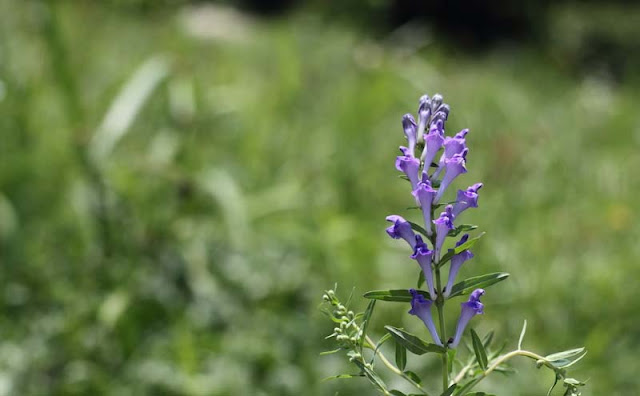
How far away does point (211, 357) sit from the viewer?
8.06 feet

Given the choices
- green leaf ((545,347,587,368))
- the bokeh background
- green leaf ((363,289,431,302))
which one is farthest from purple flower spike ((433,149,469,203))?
the bokeh background

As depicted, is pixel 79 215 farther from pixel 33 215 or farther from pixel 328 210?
pixel 328 210

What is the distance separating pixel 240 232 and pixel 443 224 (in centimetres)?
212

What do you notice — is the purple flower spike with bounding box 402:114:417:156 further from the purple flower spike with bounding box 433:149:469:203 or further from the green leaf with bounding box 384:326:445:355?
the green leaf with bounding box 384:326:445:355

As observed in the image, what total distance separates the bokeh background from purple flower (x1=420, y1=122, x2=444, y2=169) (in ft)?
5.21

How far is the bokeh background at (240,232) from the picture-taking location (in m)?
2.49

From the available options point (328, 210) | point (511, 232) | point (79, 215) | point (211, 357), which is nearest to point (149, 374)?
point (211, 357)

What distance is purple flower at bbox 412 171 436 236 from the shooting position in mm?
836

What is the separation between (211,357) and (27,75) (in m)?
2.25

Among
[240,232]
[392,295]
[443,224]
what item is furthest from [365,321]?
[240,232]

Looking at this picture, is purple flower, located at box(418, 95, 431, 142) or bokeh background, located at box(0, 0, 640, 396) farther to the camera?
bokeh background, located at box(0, 0, 640, 396)

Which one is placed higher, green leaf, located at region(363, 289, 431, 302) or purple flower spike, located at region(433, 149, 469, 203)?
purple flower spike, located at region(433, 149, 469, 203)

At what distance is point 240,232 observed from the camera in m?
2.90

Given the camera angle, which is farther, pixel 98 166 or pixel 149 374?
pixel 98 166
